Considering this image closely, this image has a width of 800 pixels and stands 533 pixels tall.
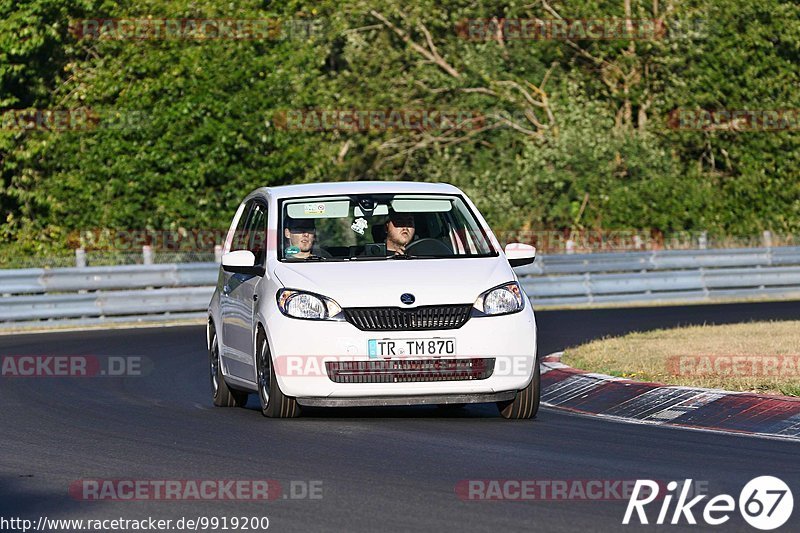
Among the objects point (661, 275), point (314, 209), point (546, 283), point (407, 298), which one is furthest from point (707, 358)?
point (661, 275)

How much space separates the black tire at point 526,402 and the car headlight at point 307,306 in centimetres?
142

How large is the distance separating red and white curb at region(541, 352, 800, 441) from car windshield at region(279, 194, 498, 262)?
1571 mm

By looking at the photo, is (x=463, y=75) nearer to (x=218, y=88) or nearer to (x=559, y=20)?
(x=559, y=20)

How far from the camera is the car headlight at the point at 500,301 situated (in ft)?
37.0

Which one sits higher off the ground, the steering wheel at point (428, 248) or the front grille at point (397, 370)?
the steering wheel at point (428, 248)

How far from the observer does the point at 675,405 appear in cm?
1205

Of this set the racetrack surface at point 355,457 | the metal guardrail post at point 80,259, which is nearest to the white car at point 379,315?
the racetrack surface at point 355,457

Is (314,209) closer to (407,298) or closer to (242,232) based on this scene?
(242,232)

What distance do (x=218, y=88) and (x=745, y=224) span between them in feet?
46.2

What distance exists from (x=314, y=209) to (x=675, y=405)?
300cm

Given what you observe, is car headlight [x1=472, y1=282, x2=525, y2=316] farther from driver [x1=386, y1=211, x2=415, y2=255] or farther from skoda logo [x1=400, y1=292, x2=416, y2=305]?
driver [x1=386, y1=211, x2=415, y2=255]

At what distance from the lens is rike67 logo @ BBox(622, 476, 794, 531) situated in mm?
7309

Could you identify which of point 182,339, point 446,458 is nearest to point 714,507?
point 446,458

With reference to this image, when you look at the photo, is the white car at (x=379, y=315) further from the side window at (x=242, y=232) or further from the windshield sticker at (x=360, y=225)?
the side window at (x=242, y=232)
